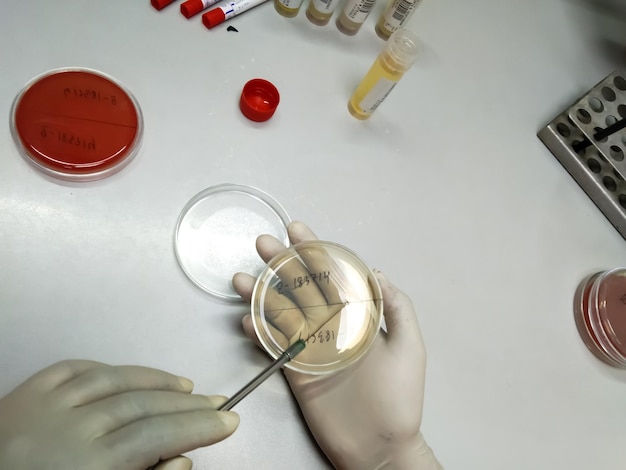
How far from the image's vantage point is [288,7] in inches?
42.3

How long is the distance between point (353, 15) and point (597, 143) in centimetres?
62

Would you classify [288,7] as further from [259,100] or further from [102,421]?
[102,421]

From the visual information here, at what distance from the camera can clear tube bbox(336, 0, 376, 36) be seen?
1.06 m

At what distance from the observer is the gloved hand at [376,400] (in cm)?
82

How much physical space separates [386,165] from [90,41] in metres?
0.63

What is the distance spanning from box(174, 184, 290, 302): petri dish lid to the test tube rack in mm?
714

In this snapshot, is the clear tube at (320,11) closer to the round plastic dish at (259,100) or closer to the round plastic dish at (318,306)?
the round plastic dish at (259,100)

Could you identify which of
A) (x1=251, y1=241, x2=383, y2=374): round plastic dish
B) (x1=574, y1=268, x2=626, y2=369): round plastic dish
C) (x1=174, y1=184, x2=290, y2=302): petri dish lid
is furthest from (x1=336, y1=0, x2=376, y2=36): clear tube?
(x1=574, y1=268, x2=626, y2=369): round plastic dish

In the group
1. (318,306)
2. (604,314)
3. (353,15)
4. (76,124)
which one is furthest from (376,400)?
(353,15)

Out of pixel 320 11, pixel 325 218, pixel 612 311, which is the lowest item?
pixel 325 218

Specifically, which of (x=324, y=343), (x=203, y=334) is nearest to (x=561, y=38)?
(x=324, y=343)

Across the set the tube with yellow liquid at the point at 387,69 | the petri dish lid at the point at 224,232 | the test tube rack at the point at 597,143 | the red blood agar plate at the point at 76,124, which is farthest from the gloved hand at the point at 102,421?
the test tube rack at the point at 597,143

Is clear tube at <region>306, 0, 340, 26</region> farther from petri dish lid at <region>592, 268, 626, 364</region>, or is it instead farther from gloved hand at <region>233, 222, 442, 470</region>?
petri dish lid at <region>592, 268, 626, 364</region>

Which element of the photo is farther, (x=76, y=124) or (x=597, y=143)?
(x=597, y=143)
